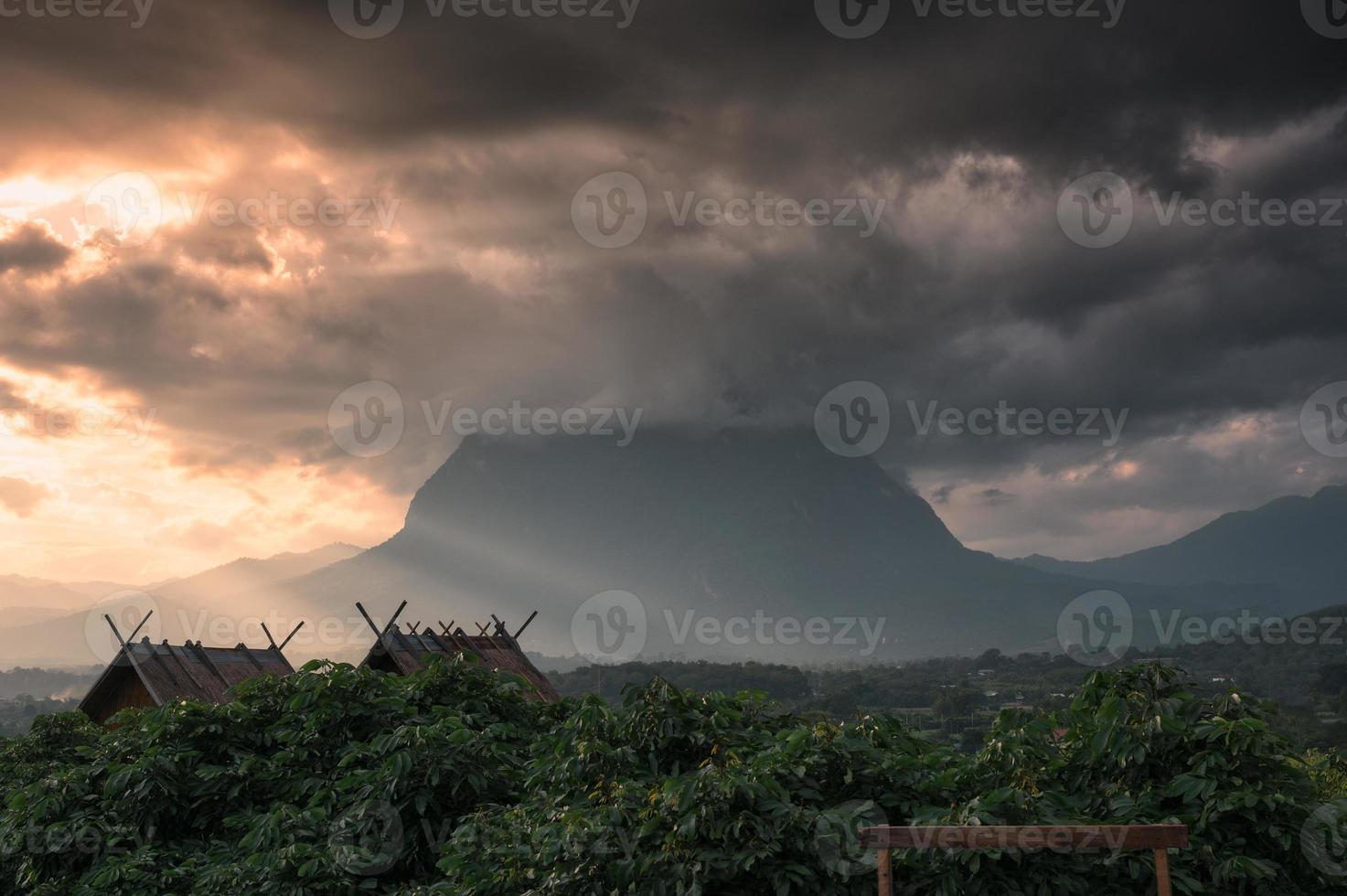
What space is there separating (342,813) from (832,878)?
224 inches

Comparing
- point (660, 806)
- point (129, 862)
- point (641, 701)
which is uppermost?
point (641, 701)

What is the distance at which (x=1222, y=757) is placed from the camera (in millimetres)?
9008

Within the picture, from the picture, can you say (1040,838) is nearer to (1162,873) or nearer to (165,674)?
(1162,873)

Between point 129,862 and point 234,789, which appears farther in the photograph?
point 234,789

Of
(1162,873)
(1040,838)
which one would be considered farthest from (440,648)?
(1162,873)

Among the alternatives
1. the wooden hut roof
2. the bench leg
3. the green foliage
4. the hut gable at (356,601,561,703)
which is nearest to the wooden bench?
the bench leg

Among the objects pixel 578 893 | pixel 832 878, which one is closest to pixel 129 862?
pixel 578 893

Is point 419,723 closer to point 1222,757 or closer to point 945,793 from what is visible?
point 945,793

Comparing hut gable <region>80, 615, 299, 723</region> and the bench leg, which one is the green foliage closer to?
the bench leg

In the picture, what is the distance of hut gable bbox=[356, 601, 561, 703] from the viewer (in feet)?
102

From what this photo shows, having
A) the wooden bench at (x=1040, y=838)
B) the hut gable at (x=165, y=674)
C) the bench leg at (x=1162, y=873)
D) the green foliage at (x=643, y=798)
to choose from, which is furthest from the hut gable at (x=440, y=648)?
the bench leg at (x=1162, y=873)

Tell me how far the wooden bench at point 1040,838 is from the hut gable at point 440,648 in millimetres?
20352

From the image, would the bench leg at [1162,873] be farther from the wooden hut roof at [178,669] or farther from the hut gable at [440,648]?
the wooden hut roof at [178,669]

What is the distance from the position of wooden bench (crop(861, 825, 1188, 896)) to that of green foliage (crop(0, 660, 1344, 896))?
0.59 metres
